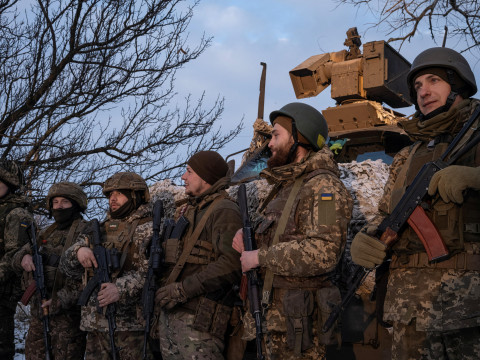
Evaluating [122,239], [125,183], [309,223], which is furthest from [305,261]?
[125,183]

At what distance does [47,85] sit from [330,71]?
438cm

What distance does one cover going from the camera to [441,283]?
10.1ft

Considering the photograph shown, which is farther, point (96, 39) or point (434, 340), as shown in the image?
point (96, 39)

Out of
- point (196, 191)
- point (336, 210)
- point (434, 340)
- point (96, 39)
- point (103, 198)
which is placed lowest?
point (434, 340)

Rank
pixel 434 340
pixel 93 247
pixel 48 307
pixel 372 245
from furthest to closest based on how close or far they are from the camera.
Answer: pixel 48 307, pixel 93 247, pixel 372 245, pixel 434 340

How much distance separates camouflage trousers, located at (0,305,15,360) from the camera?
6.44 metres

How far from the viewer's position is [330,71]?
8.10 meters

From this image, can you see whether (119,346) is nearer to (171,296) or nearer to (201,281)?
(171,296)

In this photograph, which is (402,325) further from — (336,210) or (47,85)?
(47,85)

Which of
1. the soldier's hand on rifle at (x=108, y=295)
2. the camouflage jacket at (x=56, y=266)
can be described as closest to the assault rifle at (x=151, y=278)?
the soldier's hand on rifle at (x=108, y=295)

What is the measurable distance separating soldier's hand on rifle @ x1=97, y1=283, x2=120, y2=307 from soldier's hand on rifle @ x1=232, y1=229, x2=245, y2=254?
1387 millimetres

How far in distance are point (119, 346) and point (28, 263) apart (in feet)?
5.56

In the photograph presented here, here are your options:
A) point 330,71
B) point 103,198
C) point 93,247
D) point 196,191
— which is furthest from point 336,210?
point 103,198

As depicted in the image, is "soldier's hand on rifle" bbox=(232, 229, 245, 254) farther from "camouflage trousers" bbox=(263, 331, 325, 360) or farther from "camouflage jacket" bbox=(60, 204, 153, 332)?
"camouflage jacket" bbox=(60, 204, 153, 332)
